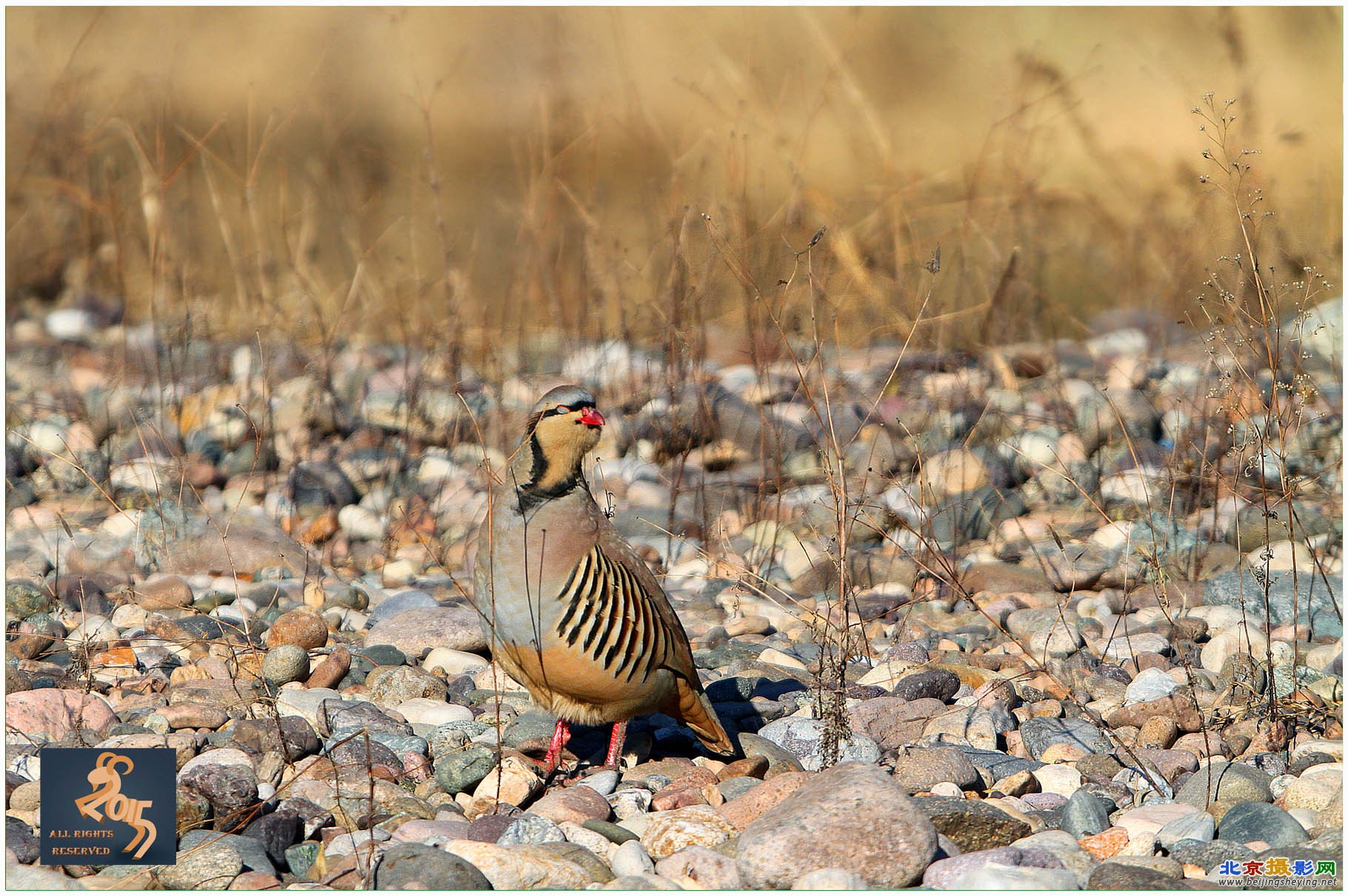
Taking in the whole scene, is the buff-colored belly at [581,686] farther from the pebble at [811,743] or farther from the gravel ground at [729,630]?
the pebble at [811,743]

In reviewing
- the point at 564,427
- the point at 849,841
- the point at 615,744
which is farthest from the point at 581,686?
the point at 849,841

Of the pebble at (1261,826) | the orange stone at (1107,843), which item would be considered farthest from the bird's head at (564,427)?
the pebble at (1261,826)

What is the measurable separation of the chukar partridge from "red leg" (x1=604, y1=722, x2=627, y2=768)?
0.03 metres

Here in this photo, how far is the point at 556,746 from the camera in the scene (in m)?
4.07

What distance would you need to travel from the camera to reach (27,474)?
7.43m

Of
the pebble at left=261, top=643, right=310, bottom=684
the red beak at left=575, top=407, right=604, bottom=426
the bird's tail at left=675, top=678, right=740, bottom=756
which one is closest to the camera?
the red beak at left=575, top=407, right=604, bottom=426

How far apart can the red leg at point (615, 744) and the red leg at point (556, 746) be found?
6.3 inches

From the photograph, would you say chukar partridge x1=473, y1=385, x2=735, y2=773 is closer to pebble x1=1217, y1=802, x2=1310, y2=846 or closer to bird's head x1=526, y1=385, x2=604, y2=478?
bird's head x1=526, y1=385, x2=604, y2=478

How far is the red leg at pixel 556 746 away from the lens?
4.01 meters

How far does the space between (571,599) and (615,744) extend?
62 cm

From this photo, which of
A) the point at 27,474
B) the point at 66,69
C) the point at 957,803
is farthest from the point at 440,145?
the point at 957,803

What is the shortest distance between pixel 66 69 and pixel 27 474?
2.47 metres

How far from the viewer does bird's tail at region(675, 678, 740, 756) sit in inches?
156

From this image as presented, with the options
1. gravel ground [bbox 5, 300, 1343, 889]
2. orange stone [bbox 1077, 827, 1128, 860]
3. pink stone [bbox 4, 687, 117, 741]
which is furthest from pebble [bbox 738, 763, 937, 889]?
pink stone [bbox 4, 687, 117, 741]
